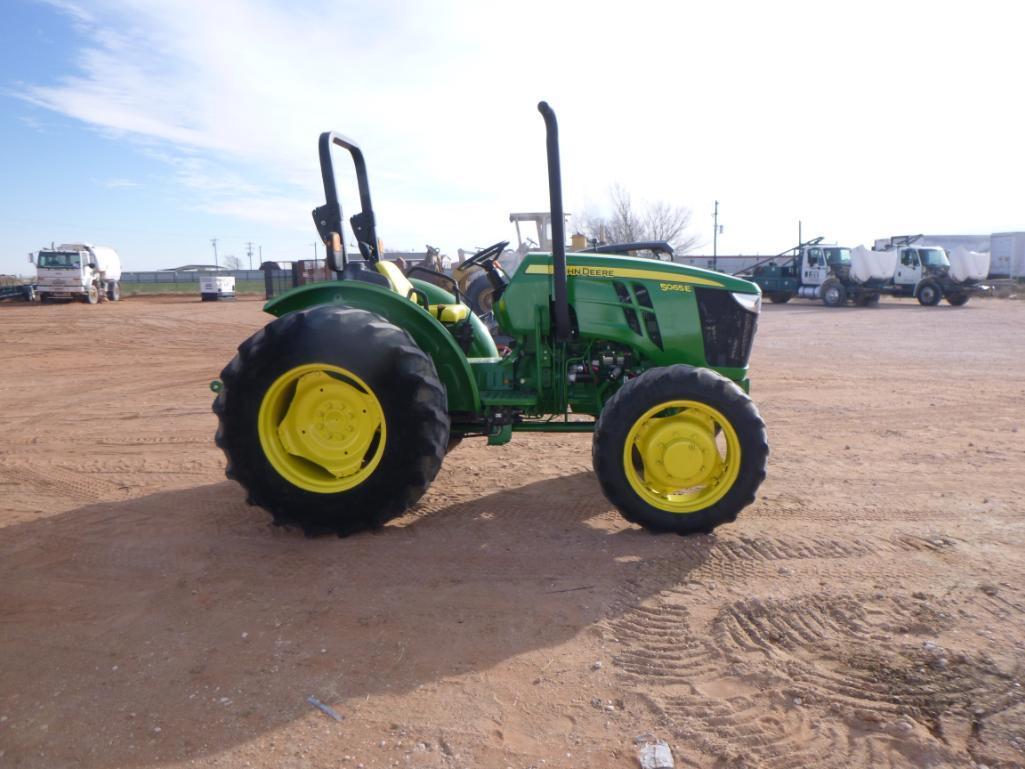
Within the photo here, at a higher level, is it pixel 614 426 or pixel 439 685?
pixel 614 426

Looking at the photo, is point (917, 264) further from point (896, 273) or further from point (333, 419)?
point (333, 419)

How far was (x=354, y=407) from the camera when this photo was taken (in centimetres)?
438

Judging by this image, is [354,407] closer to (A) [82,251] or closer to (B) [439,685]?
(B) [439,685]

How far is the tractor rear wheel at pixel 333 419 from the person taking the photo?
4148 millimetres

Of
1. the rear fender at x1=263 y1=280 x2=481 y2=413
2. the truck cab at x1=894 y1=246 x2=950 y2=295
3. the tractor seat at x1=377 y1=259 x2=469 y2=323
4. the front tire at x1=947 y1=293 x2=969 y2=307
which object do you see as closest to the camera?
the rear fender at x1=263 y1=280 x2=481 y2=413

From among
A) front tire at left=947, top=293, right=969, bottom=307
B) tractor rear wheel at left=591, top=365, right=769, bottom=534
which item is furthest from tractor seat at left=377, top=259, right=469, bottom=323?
front tire at left=947, top=293, right=969, bottom=307

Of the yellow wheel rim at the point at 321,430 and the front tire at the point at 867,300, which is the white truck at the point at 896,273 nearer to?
the front tire at the point at 867,300

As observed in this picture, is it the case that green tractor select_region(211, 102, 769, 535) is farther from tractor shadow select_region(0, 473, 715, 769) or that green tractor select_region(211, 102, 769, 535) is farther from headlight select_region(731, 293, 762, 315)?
tractor shadow select_region(0, 473, 715, 769)

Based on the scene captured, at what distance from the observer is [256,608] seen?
11.8 feet

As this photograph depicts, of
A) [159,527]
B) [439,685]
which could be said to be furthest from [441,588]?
[159,527]

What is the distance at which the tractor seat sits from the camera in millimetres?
5193

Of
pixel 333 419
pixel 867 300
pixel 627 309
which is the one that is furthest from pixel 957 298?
pixel 333 419

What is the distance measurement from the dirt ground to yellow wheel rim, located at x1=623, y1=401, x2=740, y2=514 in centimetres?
28

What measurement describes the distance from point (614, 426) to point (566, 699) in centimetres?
166
